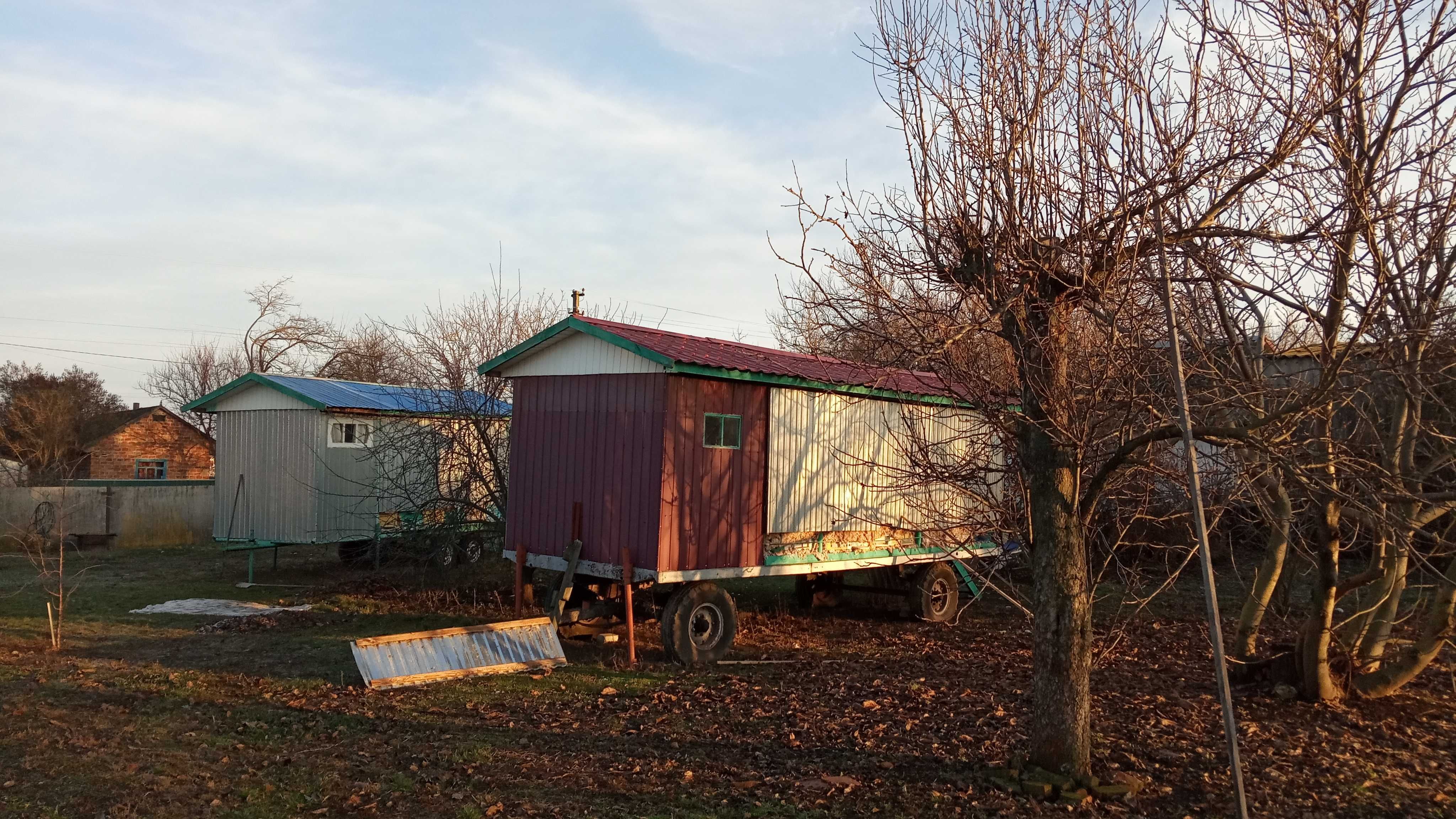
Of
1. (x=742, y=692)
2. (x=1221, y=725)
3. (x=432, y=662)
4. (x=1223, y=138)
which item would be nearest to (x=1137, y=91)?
(x=1223, y=138)

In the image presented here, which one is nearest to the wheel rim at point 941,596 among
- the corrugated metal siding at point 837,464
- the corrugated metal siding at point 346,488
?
the corrugated metal siding at point 837,464

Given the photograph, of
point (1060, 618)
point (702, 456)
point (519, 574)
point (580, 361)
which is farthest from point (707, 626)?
point (1060, 618)

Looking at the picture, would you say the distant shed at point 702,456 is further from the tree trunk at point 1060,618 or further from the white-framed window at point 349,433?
the white-framed window at point 349,433

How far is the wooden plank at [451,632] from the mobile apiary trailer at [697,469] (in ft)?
2.27

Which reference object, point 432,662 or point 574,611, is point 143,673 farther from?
point 574,611

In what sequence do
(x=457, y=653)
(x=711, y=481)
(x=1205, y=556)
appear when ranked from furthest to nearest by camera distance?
1. (x=711, y=481)
2. (x=457, y=653)
3. (x=1205, y=556)

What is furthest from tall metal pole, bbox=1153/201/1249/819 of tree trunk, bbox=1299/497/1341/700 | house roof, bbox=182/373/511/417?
house roof, bbox=182/373/511/417

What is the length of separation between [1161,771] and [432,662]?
249 inches

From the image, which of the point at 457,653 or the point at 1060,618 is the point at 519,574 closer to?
the point at 457,653

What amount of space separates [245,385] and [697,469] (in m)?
11.3

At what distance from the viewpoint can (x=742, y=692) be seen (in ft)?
28.9

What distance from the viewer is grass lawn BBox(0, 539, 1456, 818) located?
19.3 ft

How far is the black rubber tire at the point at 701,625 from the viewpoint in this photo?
10.0 metres

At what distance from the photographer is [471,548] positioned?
15719 millimetres
